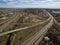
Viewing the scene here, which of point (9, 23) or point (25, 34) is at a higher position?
point (9, 23)

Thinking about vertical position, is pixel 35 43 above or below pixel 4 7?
below

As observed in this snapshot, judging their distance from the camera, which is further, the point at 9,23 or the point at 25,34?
the point at 9,23

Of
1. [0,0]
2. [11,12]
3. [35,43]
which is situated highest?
[0,0]

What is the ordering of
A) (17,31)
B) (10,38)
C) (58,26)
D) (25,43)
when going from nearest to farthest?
(25,43) → (10,38) → (17,31) → (58,26)

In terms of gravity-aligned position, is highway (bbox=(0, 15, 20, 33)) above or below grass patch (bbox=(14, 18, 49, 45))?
above

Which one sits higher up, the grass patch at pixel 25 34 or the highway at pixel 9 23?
the highway at pixel 9 23

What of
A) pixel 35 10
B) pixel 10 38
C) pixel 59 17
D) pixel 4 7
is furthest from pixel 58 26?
pixel 4 7

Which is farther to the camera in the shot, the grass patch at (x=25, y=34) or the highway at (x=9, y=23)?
the highway at (x=9, y=23)

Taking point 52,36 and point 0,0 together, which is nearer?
point 52,36

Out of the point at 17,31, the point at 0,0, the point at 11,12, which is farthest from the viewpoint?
the point at 11,12

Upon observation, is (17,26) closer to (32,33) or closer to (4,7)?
(32,33)

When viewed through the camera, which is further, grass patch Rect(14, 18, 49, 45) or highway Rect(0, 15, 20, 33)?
highway Rect(0, 15, 20, 33)
